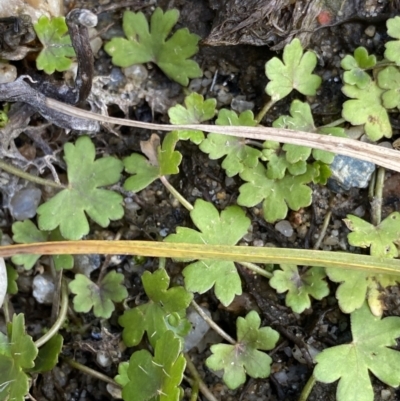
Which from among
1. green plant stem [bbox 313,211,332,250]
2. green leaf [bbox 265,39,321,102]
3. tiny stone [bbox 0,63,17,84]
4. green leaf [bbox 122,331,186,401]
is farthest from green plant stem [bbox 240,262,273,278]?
tiny stone [bbox 0,63,17,84]

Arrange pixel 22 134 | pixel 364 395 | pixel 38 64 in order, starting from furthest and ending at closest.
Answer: pixel 22 134
pixel 38 64
pixel 364 395

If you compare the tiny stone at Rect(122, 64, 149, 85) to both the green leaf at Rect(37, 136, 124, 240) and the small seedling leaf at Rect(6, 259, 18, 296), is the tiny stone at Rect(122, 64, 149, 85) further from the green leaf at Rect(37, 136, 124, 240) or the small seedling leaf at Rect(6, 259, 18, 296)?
the small seedling leaf at Rect(6, 259, 18, 296)

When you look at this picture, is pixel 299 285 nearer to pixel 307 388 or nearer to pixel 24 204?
pixel 307 388

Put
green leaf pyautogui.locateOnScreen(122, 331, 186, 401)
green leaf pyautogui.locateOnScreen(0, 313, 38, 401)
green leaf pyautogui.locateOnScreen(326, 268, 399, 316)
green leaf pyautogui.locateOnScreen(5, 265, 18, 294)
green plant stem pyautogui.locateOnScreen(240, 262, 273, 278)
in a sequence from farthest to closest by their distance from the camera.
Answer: green leaf pyautogui.locateOnScreen(5, 265, 18, 294) < green plant stem pyautogui.locateOnScreen(240, 262, 273, 278) < green leaf pyautogui.locateOnScreen(326, 268, 399, 316) < green leaf pyautogui.locateOnScreen(0, 313, 38, 401) < green leaf pyautogui.locateOnScreen(122, 331, 186, 401)

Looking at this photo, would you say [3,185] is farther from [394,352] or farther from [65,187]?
[394,352]

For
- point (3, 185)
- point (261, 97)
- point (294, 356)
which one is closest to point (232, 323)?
point (294, 356)

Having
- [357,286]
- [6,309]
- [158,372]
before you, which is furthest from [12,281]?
[357,286]
